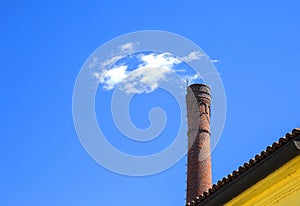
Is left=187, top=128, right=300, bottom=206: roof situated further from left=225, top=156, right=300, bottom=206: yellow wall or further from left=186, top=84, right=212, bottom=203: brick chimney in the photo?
left=186, top=84, right=212, bottom=203: brick chimney

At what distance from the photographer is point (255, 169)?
775 centimetres

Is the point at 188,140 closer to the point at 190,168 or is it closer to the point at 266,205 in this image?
the point at 190,168

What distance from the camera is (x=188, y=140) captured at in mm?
25656

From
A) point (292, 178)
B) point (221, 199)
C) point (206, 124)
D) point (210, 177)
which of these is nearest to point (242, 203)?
point (221, 199)

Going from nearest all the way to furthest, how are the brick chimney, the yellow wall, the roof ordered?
1. the roof
2. the yellow wall
3. the brick chimney

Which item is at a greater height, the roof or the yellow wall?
the roof

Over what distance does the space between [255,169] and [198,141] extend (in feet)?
57.6

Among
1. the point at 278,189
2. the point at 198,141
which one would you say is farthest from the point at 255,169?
the point at 198,141

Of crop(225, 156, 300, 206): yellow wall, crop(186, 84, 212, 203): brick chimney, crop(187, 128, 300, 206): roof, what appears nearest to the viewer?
crop(187, 128, 300, 206): roof

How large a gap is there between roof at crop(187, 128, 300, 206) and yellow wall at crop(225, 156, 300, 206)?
2.8 inches

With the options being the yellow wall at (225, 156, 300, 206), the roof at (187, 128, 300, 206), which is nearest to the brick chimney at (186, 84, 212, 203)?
→ the roof at (187, 128, 300, 206)

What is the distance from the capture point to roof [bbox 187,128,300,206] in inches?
288

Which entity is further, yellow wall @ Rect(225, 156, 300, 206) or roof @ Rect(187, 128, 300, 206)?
yellow wall @ Rect(225, 156, 300, 206)

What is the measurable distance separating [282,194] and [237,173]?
697 mm
